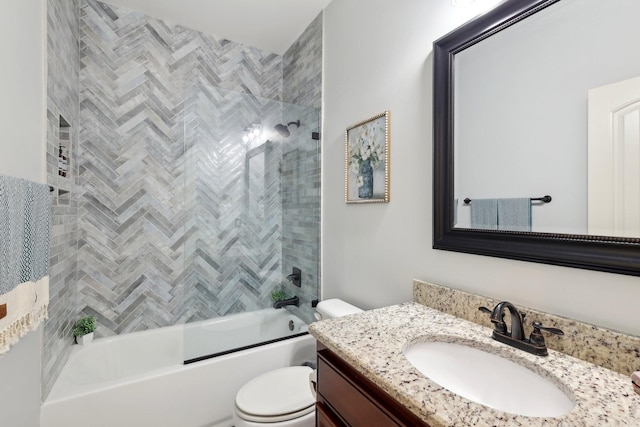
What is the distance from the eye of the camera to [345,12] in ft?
6.12

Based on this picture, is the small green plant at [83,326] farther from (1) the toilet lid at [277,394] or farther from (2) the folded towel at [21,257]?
(1) the toilet lid at [277,394]

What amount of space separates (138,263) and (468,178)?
2.38 meters

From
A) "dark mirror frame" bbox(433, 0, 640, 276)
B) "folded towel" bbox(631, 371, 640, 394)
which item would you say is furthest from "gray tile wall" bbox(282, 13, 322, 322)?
"folded towel" bbox(631, 371, 640, 394)

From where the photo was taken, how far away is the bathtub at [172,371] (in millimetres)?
1467

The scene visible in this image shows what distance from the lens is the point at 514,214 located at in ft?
3.21

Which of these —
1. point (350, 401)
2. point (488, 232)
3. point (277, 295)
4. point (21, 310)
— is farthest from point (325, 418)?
point (277, 295)

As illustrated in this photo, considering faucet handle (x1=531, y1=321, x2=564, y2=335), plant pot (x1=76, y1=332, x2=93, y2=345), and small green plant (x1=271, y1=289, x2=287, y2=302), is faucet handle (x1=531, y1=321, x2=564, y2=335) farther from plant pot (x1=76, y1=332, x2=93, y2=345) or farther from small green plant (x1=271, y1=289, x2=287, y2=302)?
plant pot (x1=76, y1=332, x2=93, y2=345)

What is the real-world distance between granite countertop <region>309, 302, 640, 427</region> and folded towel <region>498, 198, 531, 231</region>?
1.23 feet

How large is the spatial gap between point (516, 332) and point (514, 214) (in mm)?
390

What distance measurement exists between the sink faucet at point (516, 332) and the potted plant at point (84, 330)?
8.17 ft

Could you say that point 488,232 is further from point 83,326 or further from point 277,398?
point 83,326

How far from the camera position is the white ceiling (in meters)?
2.05

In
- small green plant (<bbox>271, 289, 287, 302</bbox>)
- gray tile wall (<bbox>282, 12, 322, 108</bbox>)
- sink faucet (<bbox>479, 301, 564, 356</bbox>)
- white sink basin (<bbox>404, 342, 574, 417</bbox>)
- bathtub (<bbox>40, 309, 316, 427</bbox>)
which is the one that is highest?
gray tile wall (<bbox>282, 12, 322, 108</bbox>)

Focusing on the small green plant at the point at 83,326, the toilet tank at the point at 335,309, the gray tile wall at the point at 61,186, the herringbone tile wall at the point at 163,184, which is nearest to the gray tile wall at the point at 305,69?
the herringbone tile wall at the point at 163,184
